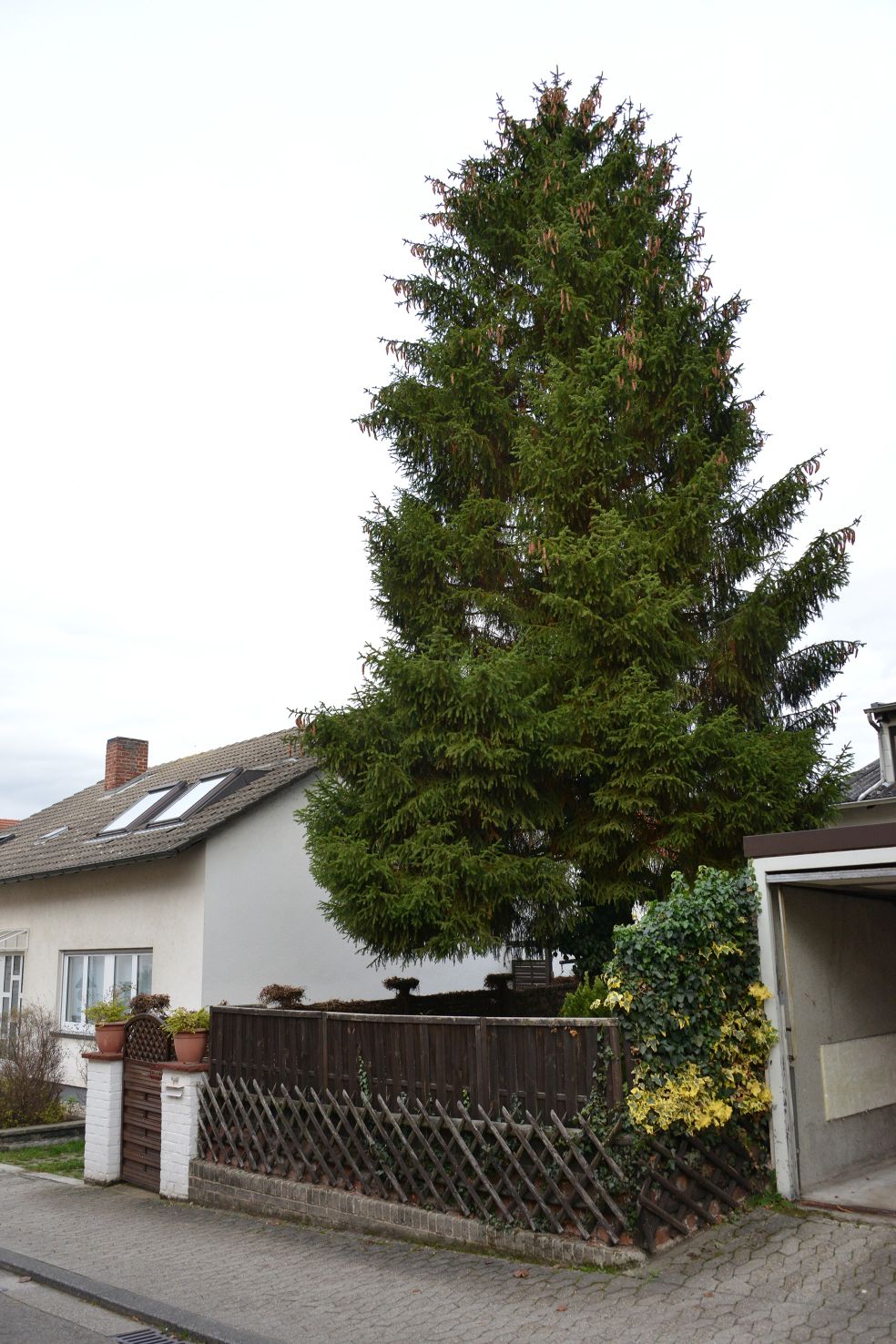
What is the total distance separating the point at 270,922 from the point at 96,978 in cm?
378

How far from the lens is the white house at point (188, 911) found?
1507 centimetres

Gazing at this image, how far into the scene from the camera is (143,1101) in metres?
11.5

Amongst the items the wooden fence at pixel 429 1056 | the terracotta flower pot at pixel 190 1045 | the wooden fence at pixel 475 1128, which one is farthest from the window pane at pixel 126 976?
the wooden fence at pixel 475 1128

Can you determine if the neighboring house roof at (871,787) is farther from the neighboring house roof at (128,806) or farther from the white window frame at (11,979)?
the white window frame at (11,979)

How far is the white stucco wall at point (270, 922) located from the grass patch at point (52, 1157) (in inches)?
101

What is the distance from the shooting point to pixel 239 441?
13.4 m

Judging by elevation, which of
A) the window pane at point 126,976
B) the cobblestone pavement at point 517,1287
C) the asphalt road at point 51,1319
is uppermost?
the window pane at point 126,976

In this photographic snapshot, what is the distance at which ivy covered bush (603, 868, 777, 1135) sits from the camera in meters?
7.23

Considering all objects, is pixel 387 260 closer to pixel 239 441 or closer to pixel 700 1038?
pixel 239 441

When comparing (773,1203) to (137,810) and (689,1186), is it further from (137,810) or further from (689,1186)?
(137,810)

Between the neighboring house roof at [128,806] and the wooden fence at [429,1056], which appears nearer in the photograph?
the wooden fence at [429,1056]

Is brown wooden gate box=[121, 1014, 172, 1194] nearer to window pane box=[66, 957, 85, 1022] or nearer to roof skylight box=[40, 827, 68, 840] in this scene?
window pane box=[66, 957, 85, 1022]

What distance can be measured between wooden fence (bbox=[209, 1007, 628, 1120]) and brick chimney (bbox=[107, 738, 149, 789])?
14802mm

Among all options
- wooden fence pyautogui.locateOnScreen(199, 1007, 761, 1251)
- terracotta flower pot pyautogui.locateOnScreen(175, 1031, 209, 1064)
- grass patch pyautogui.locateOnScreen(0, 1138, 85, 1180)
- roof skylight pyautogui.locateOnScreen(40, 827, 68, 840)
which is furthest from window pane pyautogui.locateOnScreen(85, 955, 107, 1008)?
wooden fence pyautogui.locateOnScreen(199, 1007, 761, 1251)
